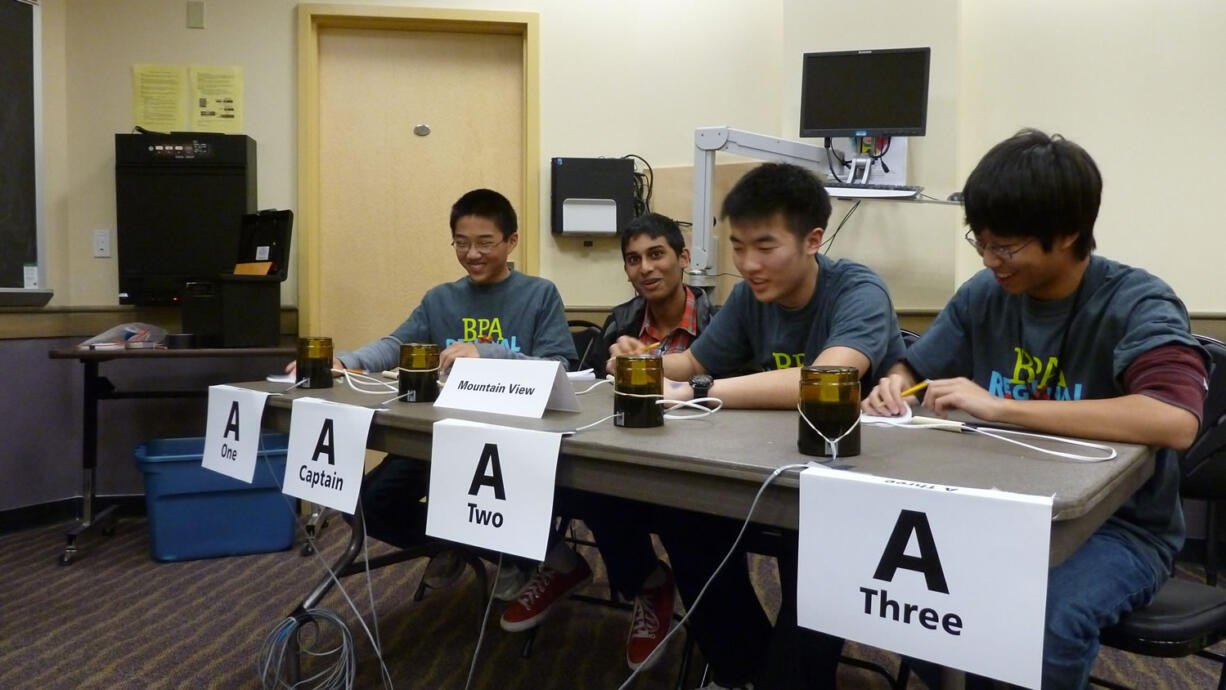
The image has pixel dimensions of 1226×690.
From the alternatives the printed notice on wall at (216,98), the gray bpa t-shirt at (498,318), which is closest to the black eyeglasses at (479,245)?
the gray bpa t-shirt at (498,318)

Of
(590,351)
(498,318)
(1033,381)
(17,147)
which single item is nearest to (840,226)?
(590,351)

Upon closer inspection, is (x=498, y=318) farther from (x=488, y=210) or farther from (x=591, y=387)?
(x=591, y=387)

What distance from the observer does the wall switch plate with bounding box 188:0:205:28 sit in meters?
3.14

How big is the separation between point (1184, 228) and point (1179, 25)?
65 centimetres

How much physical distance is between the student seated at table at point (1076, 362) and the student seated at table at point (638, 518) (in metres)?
0.67

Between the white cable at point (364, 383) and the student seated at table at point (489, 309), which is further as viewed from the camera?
the student seated at table at point (489, 309)

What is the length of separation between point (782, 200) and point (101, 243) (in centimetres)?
279

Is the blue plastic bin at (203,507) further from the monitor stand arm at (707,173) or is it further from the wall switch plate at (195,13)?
the wall switch plate at (195,13)

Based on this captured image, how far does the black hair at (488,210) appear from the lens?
2.09 metres

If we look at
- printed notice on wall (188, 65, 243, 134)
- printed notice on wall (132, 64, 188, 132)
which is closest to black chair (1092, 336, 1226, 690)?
printed notice on wall (188, 65, 243, 134)

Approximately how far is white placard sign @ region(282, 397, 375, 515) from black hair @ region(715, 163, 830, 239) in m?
0.74

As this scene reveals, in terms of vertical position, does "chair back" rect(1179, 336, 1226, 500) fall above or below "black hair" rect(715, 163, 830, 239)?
below

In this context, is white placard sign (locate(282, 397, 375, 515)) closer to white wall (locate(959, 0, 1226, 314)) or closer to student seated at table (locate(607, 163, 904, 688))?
student seated at table (locate(607, 163, 904, 688))

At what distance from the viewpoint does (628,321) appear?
2387mm
